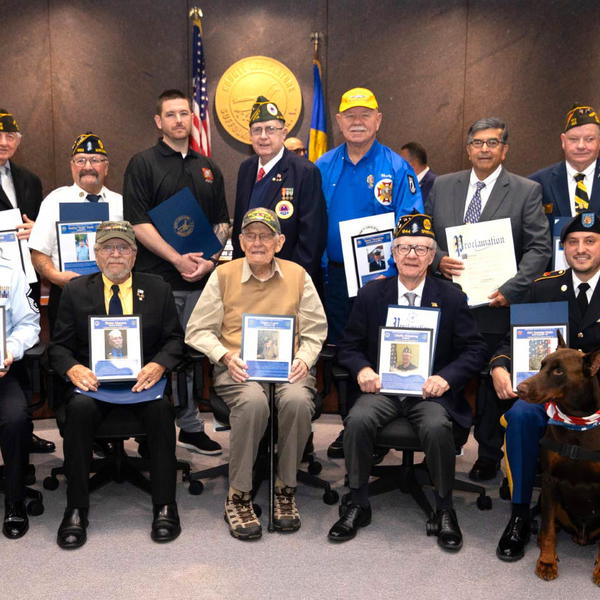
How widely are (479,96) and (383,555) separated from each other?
5586 mm

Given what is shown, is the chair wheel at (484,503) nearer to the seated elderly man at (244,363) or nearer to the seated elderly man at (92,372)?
the seated elderly man at (244,363)

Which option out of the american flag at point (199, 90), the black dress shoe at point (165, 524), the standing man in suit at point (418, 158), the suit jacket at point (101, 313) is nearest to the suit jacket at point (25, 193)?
the suit jacket at point (101, 313)

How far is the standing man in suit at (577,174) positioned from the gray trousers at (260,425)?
1844 millimetres

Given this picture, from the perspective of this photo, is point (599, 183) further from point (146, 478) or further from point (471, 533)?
point (146, 478)

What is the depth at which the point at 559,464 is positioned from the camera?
278 centimetres

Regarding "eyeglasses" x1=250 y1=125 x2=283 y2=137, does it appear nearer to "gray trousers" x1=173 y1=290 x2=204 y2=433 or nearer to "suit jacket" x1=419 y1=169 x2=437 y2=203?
"gray trousers" x1=173 y1=290 x2=204 y2=433

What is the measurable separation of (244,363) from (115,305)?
721 mm

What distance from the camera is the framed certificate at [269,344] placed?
3236mm

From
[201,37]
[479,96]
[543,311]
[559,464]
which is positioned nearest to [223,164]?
[201,37]

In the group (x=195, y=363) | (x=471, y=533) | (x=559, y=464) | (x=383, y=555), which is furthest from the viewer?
(x=195, y=363)

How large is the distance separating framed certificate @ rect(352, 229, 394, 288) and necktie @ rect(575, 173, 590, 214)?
3.54 ft

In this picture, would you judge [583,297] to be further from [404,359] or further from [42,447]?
[42,447]

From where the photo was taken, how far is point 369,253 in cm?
377

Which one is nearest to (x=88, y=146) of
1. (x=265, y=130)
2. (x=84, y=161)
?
(x=84, y=161)
